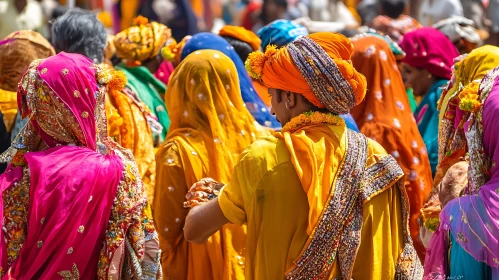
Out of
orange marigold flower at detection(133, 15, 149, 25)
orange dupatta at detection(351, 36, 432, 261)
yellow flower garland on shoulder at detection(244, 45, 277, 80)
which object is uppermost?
yellow flower garland on shoulder at detection(244, 45, 277, 80)

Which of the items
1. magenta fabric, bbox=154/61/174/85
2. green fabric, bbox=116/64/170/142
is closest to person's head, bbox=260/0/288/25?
magenta fabric, bbox=154/61/174/85

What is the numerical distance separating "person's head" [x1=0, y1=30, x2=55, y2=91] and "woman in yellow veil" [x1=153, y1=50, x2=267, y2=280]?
3.46 ft

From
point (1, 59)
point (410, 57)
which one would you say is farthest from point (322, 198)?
point (410, 57)

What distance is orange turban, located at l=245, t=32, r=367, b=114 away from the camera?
3.79 metres

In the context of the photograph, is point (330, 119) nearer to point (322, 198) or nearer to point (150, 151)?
point (322, 198)

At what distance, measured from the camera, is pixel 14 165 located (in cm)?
396

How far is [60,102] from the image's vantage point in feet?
12.9

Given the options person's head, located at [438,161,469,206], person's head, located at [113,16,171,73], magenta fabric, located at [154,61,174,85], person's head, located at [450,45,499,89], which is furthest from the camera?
magenta fabric, located at [154,61,174,85]

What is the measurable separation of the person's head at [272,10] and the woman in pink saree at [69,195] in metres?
9.32

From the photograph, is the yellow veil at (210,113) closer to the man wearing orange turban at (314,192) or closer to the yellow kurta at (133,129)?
the yellow kurta at (133,129)

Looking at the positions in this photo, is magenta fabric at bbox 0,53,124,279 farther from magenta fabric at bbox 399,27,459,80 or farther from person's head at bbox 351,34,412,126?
magenta fabric at bbox 399,27,459,80

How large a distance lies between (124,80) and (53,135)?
438 millimetres

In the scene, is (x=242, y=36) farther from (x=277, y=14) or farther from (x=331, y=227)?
(x=277, y=14)

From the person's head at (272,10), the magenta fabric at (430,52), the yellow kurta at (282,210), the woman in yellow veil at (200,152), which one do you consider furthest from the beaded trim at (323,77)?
the person's head at (272,10)
